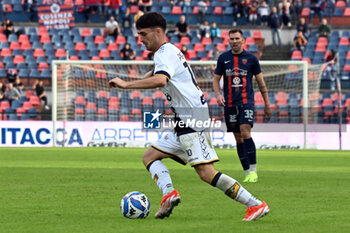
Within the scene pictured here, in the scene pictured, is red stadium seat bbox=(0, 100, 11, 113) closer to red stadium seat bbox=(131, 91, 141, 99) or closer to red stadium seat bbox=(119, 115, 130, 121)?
red stadium seat bbox=(131, 91, 141, 99)

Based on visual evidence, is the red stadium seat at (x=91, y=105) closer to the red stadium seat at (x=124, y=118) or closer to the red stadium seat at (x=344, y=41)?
the red stadium seat at (x=124, y=118)

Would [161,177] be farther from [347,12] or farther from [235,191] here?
[347,12]

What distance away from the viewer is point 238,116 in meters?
12.4

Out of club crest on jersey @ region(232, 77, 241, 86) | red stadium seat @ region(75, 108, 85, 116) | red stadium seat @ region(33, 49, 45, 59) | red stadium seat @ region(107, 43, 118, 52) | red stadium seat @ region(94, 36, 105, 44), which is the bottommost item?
red stadium seat @ region(75, 108, 85, 116)

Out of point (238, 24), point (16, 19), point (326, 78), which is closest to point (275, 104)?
point (326, 78)

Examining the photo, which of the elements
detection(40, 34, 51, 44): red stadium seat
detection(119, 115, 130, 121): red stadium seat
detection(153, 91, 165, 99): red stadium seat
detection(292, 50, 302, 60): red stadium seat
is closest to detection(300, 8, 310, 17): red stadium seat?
detection(292, 50, 302, 60): red stadium seat

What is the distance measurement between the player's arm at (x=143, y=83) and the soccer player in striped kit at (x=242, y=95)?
5028 millimetres

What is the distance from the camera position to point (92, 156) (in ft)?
64.2

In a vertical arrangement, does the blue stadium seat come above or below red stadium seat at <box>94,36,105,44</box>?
below

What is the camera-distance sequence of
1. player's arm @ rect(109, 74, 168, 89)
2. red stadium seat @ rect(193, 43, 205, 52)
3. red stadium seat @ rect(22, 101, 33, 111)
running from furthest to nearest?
1. red stadium seat @ rect(193, 43, 205, 52)
2. red stadium seat @ rect(22, 101, 33, 111)
3. player's arm @ rect(109, 74, 168, 89)

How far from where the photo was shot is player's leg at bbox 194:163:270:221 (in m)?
7.58

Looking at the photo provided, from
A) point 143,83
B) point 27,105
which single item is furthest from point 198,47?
point 143,83

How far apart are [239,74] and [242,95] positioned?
32 cm

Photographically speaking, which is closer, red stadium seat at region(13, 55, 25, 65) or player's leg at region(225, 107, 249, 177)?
player's leg at region(225, 107, 249, 177)
